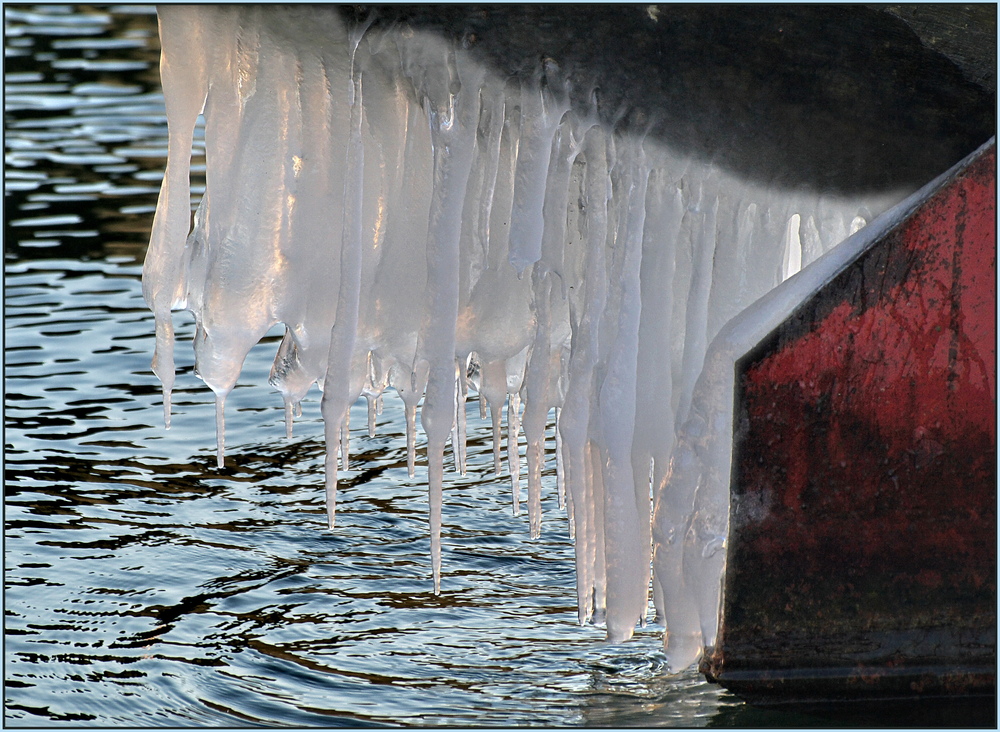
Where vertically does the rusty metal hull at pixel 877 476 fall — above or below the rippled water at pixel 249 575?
above

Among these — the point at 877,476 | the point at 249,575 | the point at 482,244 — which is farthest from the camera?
the point at 249,575

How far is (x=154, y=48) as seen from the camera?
449 inches

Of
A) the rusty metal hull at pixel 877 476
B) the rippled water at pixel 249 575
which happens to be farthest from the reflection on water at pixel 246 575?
the rusty metal hull at pixel 877 476

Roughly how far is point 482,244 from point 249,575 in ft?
4.15

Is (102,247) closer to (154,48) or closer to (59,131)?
(59,131)

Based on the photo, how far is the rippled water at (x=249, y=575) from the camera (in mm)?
2814

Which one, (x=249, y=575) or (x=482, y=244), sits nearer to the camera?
(x=482, y=244)

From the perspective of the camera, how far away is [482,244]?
8.88ft

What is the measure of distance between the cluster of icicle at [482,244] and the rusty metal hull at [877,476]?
0.33ft

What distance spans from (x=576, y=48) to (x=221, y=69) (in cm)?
68

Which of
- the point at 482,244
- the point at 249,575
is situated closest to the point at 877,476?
the point at 482,244

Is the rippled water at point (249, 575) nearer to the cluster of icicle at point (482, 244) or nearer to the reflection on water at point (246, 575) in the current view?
the reflection on water at point (246, 575)

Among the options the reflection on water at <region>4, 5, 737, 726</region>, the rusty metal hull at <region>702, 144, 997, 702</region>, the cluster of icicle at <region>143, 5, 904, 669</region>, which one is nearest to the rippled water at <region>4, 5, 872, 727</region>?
the reflection on water at <region>4, 5, 737, 726</region>

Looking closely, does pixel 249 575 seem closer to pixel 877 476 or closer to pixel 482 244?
pixel 482 244
